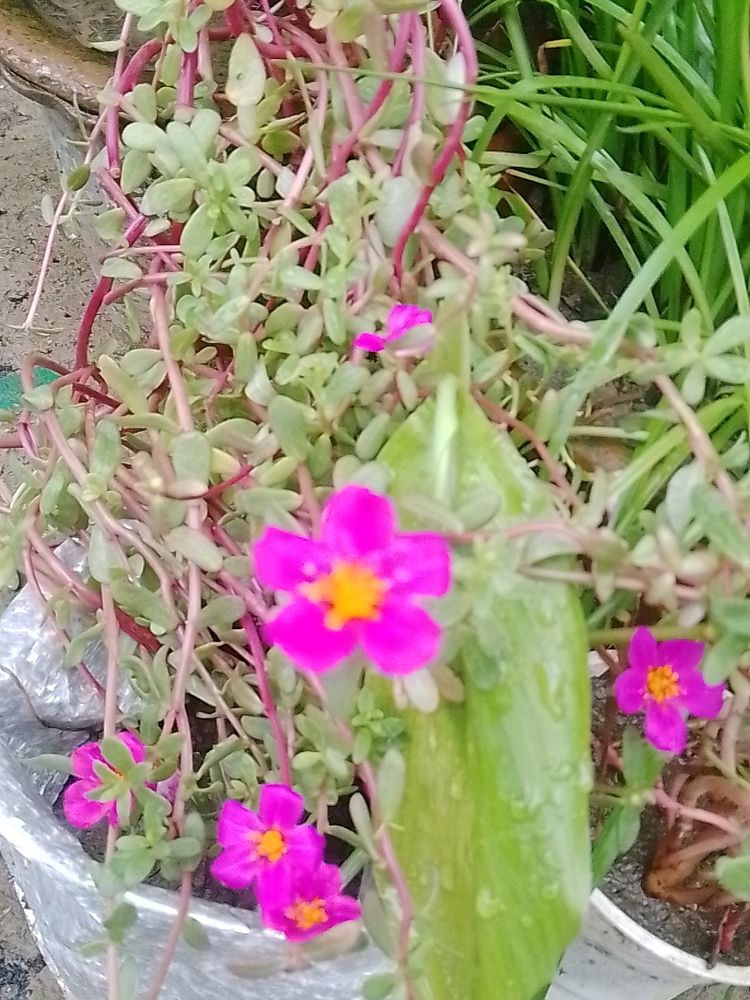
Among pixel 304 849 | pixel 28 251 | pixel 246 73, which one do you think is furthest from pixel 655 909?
pixel 28 251

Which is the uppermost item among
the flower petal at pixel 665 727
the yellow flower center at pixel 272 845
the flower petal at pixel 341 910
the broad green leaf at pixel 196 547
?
the broad green leaf at pixel 196 547

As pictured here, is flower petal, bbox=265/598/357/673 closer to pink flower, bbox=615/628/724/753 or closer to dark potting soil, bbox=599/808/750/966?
pink flower, bbox=615/628/724/753

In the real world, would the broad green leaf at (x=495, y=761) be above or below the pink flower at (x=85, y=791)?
above

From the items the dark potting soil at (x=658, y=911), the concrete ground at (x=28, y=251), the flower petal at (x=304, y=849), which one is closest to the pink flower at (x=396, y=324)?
the flower petal at (x=304, y=849)

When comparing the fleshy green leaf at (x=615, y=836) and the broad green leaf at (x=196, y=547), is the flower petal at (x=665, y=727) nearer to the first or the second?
the fleshy green leaf at (x=615, y=836)

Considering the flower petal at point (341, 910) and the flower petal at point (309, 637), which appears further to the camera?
the flower petal at point (341, 910)

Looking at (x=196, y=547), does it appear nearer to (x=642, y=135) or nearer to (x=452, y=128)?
(x=452, y=128)

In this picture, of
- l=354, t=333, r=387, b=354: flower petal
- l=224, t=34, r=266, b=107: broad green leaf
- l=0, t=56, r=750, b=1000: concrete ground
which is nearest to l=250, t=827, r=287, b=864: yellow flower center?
l=354, t=333, r=387, b=354: flower petal
